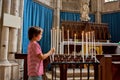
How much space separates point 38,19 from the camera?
9352 millimetres

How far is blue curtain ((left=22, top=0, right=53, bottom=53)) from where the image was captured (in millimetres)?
8101

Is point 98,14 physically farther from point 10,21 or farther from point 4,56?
point 4,56

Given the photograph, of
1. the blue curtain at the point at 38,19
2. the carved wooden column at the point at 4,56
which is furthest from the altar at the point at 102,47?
the carved wooden column at the point at 4,56

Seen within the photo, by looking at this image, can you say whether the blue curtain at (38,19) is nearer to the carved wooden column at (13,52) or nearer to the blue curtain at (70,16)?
the blue curtain at (70,16)

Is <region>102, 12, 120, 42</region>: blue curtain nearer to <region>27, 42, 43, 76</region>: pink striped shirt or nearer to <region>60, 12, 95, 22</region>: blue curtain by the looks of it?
<region>60, 12, 95, 22</region>: blue curtain

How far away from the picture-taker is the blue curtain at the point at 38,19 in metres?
8.10

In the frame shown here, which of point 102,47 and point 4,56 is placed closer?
point 4,56

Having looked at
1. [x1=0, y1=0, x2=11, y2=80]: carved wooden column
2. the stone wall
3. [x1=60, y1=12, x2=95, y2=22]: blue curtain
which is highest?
the stone wall

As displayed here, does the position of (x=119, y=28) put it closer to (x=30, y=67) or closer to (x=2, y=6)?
(x=2, y=6)

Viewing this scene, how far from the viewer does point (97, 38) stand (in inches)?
363

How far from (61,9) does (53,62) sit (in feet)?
27.0

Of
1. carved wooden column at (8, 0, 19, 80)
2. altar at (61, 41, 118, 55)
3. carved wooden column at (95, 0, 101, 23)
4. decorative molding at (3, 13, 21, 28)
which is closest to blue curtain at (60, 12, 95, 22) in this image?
carved wooden column at (95, 0, 101, 23)

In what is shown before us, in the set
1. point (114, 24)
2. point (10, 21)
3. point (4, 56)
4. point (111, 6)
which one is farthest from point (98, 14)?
point (4, 56)

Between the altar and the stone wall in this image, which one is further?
the stone wall
